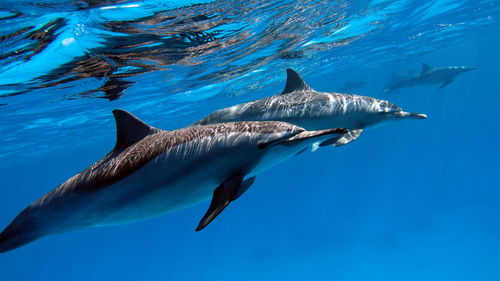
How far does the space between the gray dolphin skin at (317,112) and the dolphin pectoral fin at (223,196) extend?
122 inches

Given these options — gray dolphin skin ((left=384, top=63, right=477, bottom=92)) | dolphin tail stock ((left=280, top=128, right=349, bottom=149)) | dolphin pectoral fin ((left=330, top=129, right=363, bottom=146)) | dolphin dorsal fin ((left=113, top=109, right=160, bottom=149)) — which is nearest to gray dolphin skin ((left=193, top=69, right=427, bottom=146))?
dolphin pectoral fin ((left=330, top=129, right=363, bottom=146))

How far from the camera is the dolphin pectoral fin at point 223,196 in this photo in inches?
126

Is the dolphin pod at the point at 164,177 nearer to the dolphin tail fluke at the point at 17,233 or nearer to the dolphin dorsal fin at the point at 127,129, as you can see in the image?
the dolphin tail fluke at the point at 17,233

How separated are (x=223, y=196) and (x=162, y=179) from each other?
0.74 m

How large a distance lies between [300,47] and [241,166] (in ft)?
52.2

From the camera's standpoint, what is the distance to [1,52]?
30.1ft

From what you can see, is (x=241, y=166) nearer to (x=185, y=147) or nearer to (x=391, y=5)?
(x=185, y=147)

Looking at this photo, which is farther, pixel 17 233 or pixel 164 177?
pixel 17 233

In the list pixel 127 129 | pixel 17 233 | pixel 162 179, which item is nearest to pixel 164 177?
pixel 162 179

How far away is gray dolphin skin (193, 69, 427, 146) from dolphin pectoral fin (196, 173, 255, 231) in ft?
10.2

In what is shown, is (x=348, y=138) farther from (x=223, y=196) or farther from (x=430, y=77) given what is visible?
(x=430, y=77)

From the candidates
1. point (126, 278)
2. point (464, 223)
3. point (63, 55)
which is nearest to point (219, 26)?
point (63, 55)

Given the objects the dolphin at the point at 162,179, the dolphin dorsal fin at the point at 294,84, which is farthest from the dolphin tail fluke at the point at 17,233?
the dolphin dorsal fin at the point at 294,84

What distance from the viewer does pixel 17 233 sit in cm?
386
